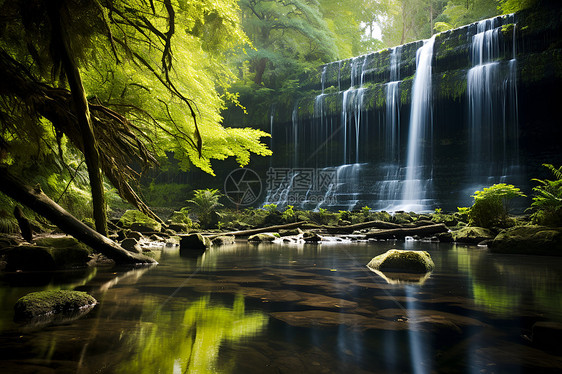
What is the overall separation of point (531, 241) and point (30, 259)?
8018 millimetres

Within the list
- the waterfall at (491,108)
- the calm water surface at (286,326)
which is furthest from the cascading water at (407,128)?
the calm water surface at (286,326)

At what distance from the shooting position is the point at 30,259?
4016 mm

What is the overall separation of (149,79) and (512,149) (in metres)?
16.9

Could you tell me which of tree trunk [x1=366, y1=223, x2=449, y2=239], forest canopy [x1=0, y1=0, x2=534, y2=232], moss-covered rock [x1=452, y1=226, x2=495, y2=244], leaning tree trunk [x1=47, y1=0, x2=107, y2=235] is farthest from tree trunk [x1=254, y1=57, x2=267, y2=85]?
leaning tree trunk [x1=47, y1=0, x2=107, y2=235]

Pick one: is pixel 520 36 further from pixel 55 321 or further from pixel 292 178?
pixel 55 321

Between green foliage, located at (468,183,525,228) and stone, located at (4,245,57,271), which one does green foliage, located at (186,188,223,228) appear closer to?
green foliage, located at (468,183,525,228)

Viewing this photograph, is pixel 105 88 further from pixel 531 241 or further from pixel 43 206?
pixel 531 241

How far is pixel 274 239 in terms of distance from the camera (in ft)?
33.7

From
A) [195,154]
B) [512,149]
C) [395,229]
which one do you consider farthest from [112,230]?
[512,149]

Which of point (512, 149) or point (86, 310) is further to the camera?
point (512, 149)

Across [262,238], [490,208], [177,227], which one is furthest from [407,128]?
[177,227]

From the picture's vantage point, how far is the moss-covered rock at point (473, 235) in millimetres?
9008

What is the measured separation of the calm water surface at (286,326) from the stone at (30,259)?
0.41 metres

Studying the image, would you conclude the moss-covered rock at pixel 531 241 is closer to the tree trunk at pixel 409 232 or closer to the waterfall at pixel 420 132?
the tree trunk at pixel 409 232
